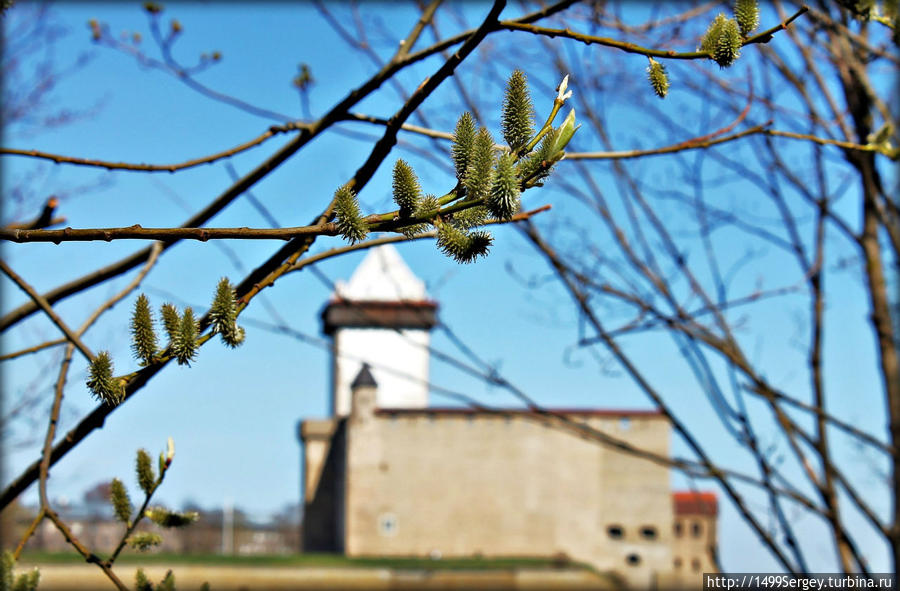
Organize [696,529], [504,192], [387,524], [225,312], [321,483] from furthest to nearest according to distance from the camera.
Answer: [321,483] → [387,524] → [696,529] → [225,312] → [504,192]

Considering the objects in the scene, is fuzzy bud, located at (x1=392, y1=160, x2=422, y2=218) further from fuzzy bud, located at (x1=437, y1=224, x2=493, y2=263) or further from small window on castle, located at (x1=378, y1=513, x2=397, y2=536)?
small window on castle, located at (x1=378, y1=513, x2=397, y2=536)

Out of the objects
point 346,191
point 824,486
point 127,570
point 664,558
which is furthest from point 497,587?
point 346,191

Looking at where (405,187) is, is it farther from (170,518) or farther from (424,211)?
(170,518)

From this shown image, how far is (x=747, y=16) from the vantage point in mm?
1440

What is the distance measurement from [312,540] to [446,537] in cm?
779

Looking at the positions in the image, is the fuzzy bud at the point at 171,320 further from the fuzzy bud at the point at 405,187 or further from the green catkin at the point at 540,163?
the green catkin at the point at 540,163

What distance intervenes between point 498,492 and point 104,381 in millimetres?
35963

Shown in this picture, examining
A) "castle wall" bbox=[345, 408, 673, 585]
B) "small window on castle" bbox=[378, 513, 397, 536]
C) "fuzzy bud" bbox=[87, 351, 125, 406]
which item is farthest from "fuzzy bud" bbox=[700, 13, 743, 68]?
"small window on castle" bbox=[378, 513, 397, 536]

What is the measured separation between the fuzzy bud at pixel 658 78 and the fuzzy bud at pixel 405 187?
1.53 ft

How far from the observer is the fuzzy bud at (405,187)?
108cm

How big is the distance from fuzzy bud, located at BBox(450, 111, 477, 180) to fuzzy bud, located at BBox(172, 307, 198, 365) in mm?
414

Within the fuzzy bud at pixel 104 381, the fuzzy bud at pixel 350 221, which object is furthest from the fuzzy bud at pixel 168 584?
the fuzzy bud at pixel 350 221

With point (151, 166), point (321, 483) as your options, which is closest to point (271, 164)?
point (151, 166)

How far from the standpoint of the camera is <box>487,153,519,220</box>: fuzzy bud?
104cm
